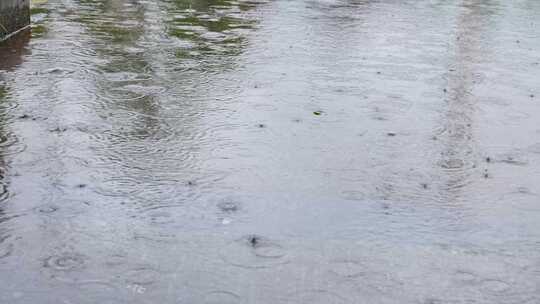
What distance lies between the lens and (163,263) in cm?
363

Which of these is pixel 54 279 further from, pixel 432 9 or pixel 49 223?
pixel 432 9

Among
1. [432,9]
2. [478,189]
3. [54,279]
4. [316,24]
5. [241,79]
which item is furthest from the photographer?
[432,9]

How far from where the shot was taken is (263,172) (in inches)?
195

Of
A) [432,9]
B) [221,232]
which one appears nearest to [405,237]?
[221,232]

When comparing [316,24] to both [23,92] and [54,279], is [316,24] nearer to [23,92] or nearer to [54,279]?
[23,92]

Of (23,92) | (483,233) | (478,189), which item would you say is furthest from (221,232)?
(23,92)

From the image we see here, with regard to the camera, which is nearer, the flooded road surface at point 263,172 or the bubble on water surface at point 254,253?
the flooded road surface at point 263,172

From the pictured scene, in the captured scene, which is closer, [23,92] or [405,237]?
[405,237]

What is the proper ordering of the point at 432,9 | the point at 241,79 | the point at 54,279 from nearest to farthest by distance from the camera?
1. the point at 54,279
2. the point at 241,79
3. the point at 432,9

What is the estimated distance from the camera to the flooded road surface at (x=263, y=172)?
354cm

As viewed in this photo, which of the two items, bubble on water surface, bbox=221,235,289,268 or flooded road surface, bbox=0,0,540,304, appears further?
bubble on water surface, bbox=221,235,289,268

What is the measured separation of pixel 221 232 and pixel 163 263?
17.5 inches

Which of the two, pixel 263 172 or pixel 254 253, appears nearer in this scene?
pixel 254 253

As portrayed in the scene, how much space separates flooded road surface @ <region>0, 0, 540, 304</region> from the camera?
3543 mm
